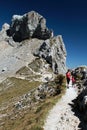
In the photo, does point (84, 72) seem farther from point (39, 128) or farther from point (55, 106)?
point (39, 128)

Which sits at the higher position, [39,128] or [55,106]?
[55,106]

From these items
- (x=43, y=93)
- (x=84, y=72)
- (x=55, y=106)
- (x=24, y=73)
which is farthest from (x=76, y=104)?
(x=24, y=73)

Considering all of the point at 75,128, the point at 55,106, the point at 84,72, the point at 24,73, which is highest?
the point at 24,73

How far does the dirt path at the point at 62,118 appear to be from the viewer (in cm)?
3097

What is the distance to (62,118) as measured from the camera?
33.1m

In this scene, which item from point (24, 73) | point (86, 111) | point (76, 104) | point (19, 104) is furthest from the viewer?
point (24, 73)

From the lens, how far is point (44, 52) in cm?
19312

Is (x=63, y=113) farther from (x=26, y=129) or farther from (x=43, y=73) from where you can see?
(x=43, y=73)

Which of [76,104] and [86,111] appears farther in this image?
[76,104]

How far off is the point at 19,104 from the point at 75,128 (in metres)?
25.0

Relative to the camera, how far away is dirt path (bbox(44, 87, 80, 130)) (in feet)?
102

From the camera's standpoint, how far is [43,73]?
173625mm

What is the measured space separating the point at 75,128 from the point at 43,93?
23868 millimetres

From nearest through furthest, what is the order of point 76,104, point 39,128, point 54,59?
point 39,128
point 76,104
point 54,59
